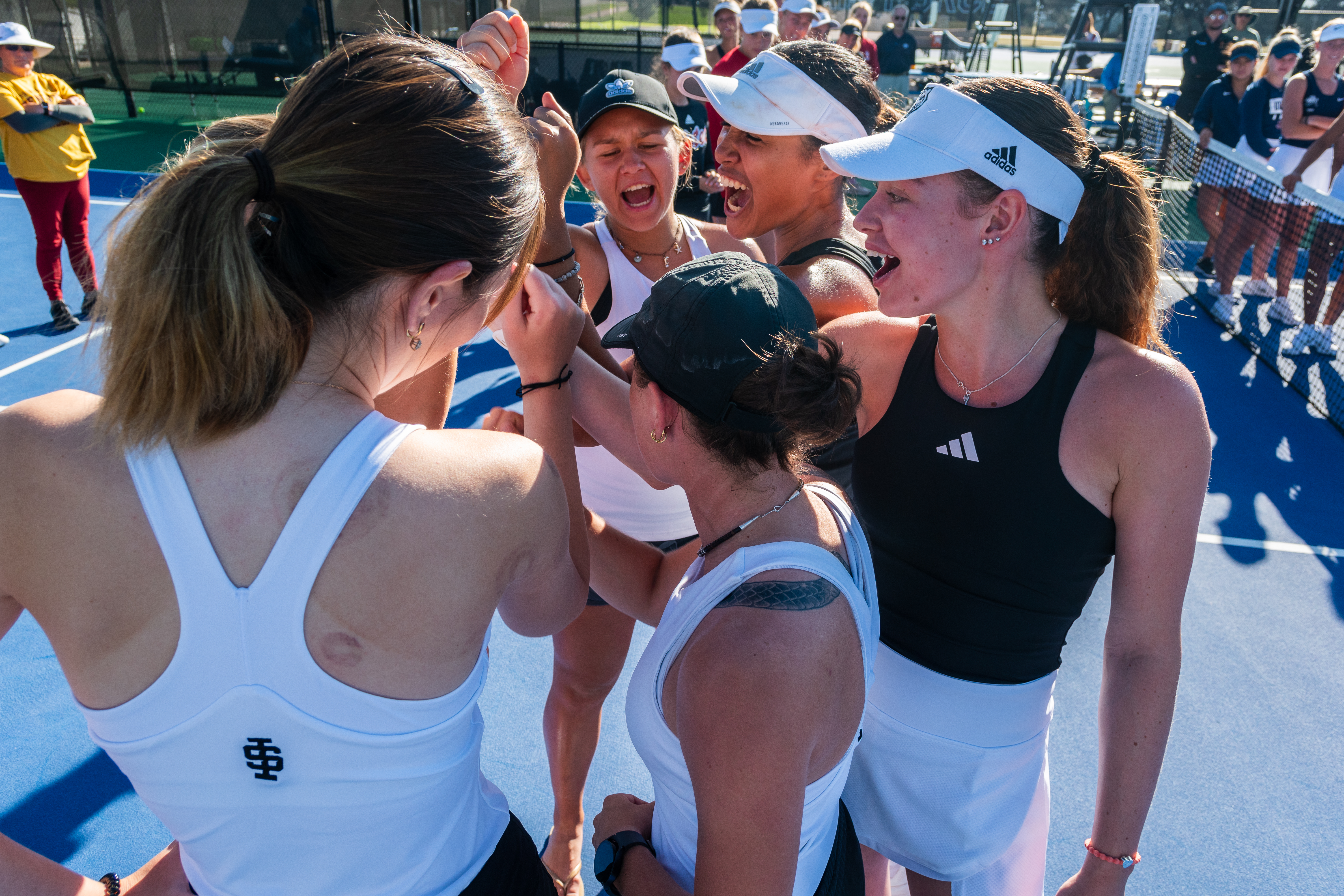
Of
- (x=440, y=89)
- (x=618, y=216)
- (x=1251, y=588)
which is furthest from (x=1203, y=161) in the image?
(x=440, y=89)

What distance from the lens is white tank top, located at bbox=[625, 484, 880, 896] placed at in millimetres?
1424

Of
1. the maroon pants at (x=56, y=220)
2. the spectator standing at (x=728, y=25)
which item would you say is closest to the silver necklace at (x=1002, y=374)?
the maroon pants at (x=56, y=220)

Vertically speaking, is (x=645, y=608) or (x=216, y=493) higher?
(x=216, y=493)

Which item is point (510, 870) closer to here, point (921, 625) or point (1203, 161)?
point (921, 625)

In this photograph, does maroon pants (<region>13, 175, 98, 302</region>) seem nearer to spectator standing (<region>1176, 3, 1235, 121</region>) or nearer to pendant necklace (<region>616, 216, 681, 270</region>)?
pendant necklace (<region>616, 216, 681, 270</region>)

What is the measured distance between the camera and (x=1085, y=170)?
6.31 feet

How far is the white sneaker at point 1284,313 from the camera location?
8648 millimetres

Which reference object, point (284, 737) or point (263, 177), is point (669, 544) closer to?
point (284, 737)

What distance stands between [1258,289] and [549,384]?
10026 mm

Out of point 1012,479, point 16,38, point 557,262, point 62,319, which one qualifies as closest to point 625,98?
point 557,262

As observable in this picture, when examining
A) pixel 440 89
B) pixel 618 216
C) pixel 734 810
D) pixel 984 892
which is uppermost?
pixel 440 89

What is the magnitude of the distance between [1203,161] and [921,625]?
9.61 m

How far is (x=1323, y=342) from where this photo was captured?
7926mm

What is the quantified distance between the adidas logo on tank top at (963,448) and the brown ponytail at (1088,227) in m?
0.37
